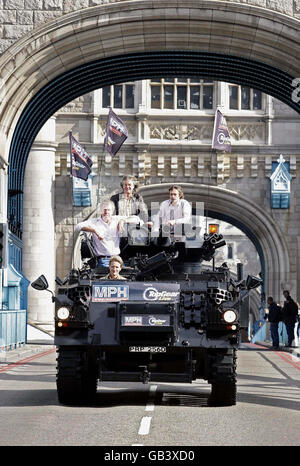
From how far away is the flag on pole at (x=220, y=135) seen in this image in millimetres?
36125

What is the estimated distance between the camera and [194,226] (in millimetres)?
13008

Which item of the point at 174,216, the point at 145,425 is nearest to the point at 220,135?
the point at 174,216

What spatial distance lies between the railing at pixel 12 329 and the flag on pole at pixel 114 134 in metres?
8.76

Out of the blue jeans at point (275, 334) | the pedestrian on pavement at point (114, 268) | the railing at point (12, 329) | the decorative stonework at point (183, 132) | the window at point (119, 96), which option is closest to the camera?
the pedestrian on pavement at point (114, 268)

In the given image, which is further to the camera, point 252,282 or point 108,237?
point 108,237

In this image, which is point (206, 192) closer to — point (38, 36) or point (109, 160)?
point (109, 160)

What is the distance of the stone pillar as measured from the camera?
38.2 metres

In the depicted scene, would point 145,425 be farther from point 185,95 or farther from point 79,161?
point 185,95

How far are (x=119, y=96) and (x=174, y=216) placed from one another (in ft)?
90.3

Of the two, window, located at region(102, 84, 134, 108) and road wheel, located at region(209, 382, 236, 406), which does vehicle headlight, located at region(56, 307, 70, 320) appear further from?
window, located at region(102, 84, 134, 108)

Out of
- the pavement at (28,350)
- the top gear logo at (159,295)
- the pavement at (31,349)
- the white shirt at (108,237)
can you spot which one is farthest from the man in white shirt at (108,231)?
the pavement at (31,349)

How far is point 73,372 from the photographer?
1152 cm

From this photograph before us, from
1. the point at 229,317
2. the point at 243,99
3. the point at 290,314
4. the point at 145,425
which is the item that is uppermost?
the point at 243,99

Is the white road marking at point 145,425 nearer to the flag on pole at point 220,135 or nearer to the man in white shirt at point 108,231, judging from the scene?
the man in white shirt at point 108,231
